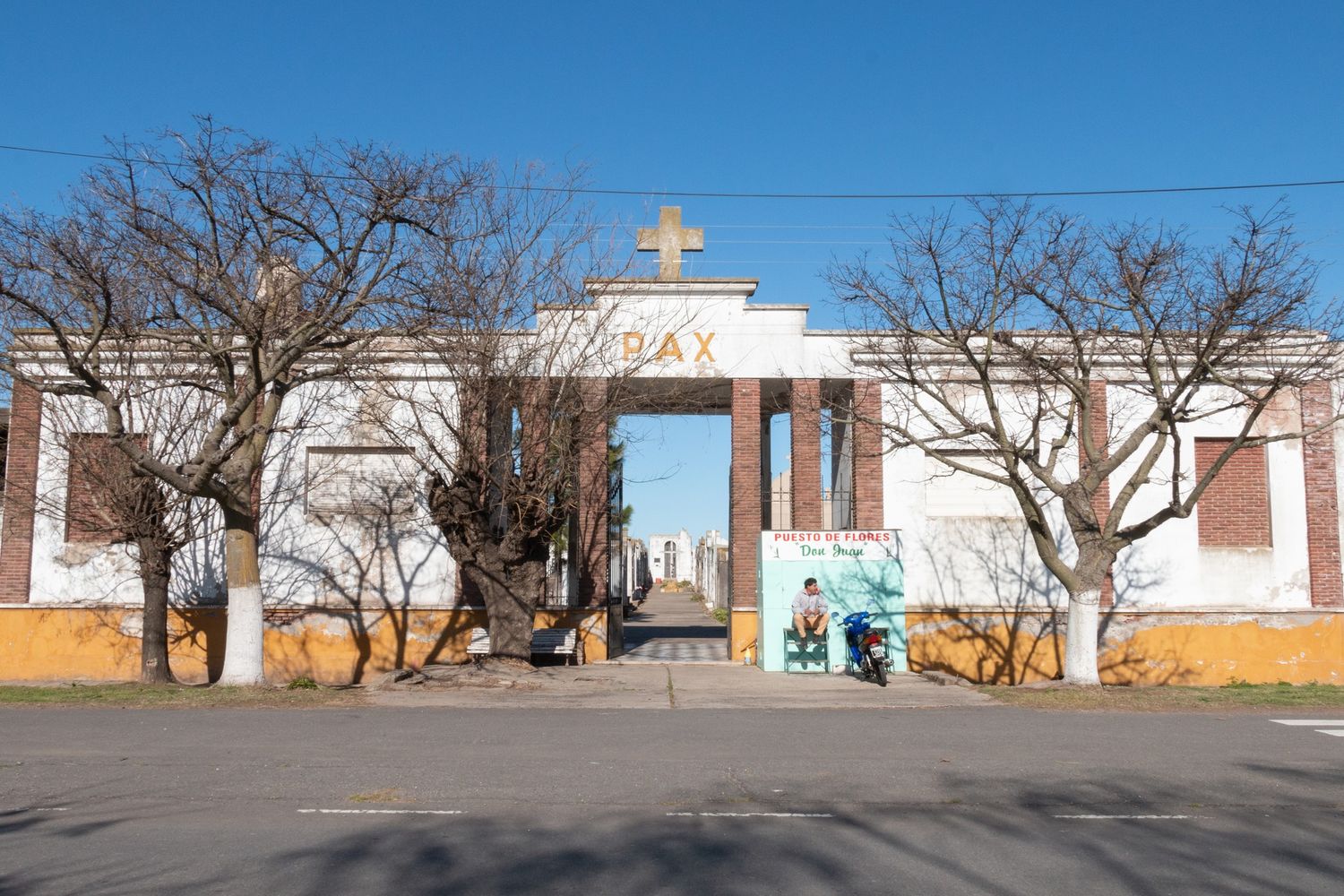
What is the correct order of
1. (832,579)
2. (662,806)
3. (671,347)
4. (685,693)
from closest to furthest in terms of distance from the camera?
1. (662,806)
2. (685,693)
3. (832,579)
4. (671,347)

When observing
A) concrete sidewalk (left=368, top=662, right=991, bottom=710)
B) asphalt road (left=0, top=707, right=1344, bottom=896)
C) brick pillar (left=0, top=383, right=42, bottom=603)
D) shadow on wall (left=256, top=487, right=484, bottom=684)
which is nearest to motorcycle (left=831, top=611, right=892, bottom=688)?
concrete sidewalk (left=368, top=662, right=991, bottom=710)

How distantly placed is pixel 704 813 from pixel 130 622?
16.2 meters

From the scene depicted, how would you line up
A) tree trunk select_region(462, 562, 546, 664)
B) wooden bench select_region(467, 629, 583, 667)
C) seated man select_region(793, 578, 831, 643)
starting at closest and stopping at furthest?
tree trunk select_region(462, 562, 546, 664) → seated man select_region(793, 578, 831, 643) → wooden bench select_region(467, 629, 583, 667)

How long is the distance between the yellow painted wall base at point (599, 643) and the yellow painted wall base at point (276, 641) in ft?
0.06

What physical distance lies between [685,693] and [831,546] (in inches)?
179

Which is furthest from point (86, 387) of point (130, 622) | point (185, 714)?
point (130, 622)

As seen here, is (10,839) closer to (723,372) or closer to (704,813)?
(704,813)

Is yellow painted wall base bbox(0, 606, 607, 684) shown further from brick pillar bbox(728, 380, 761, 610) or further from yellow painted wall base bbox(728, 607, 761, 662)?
brick pillar bbox(728, 380, 761, 610)

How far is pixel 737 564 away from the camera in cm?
2077

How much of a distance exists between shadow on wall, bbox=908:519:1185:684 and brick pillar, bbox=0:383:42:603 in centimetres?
1669

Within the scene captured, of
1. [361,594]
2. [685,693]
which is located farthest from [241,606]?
[685,693]

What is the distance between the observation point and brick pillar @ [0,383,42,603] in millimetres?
20125

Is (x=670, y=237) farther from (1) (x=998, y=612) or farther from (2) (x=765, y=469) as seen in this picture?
(1) (x=998, y=612)

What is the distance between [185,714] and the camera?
12516mm
